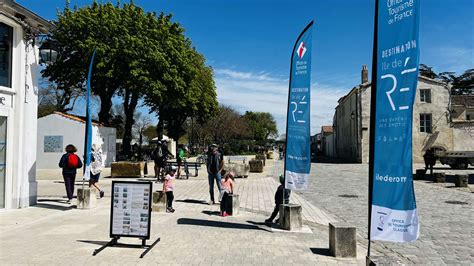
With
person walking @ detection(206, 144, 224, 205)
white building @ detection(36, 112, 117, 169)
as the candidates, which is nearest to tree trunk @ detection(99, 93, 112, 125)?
white building @ detection(36, 112, 117, 169)

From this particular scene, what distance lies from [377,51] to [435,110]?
38.0 meters

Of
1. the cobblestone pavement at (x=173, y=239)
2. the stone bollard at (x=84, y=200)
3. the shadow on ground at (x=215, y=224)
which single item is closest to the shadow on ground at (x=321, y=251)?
the cobblestone pavement at (x=173, y=239)

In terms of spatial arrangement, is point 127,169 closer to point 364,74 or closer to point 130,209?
point 130,209

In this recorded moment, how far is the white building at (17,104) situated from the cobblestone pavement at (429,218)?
8.73m

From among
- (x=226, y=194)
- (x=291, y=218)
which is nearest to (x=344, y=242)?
(x=291, y=218)

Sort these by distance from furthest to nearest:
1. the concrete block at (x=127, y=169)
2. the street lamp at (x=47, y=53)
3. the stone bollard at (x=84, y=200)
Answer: the concrete block at (x=127, y=169), the street lamp at (x=47, y=53), the stone bollard at (x=84, y=200)

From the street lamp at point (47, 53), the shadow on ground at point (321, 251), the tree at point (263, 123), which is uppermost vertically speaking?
the tree at point (263, 123)

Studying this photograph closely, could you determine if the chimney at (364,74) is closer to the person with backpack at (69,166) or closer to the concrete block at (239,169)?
the concrete block at (239,169)

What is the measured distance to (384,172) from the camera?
15.2 feet

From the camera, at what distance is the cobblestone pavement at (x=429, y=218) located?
22.5ft

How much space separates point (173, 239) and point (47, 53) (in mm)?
7357

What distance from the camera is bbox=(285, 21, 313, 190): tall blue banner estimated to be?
27.7ft

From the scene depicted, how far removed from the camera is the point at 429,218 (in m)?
10.4

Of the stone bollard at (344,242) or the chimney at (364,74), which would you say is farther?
the chimney at (364,74)
